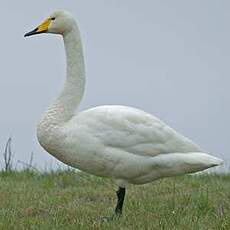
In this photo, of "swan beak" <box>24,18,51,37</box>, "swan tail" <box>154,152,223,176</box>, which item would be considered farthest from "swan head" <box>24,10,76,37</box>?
"swan tail" <box>154,152,223,176</box>

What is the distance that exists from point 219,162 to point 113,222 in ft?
3.57

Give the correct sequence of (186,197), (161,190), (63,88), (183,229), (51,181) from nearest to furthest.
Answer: (183,229) → (63,88) → (186,197) → (161,190) → (51,181)

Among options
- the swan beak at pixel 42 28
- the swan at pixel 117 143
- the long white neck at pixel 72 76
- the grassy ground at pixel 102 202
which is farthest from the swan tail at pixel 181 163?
the swan beak at pixel 42 28

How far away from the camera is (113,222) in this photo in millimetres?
6531

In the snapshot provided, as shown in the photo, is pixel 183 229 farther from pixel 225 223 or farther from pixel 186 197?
pixel 186 197

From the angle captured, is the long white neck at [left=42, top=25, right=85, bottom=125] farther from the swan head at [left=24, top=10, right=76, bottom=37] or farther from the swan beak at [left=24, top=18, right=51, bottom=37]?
the swan beak at [left=24, top=18, right=51, bottom=37]

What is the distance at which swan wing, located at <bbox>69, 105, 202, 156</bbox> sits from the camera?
6.75 meters

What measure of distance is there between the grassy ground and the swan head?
161 cm

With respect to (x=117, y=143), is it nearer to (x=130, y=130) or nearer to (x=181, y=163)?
(x=130, y=130)

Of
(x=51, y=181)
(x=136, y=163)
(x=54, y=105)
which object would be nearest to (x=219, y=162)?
(x=136, y=163)

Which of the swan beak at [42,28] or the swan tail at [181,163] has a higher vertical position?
the swan beak at [42,28]

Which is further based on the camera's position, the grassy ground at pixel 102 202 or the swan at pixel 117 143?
the swan at pixel 117 143

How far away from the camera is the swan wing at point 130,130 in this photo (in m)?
6.75

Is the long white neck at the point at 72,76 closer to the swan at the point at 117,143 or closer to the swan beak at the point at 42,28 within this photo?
the swan at the point at 117,143
